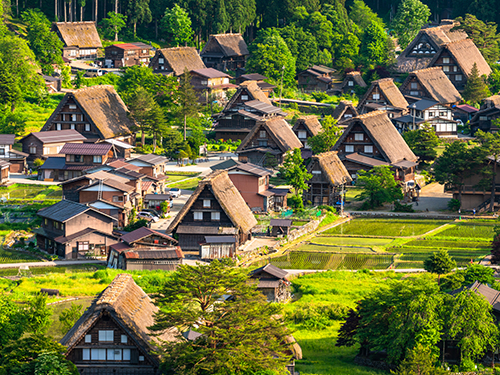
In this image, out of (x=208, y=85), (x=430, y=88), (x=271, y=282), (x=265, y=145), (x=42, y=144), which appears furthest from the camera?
(x=208, y=85)

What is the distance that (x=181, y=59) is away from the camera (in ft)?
282

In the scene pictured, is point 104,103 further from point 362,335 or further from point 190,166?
point 362,335

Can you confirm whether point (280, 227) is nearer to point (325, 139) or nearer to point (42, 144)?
point (325, 139)

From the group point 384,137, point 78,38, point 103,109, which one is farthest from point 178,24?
point 384,137

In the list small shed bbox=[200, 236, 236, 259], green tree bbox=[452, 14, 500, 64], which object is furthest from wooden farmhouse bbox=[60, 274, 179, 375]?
green tree bbox=[452, 14, 500, 64]

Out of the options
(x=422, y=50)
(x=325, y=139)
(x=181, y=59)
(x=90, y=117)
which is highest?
(x=422, y=50)

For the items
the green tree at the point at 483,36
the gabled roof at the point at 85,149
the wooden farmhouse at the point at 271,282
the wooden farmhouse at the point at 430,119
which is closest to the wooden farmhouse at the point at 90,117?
the gabled roof at the point at 85,149

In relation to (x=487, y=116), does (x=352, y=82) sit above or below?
above

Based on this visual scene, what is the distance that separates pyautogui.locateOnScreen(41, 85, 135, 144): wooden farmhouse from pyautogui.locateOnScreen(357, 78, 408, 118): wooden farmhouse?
832 inches

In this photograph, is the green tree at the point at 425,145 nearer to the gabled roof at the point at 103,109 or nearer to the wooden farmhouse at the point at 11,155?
the gabled roof at the point at 103,109

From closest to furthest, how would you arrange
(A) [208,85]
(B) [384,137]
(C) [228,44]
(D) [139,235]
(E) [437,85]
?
1. (D) [139,235]
2. (B) [384,137]
3. (E) [437,85]
4. (A) [208,85]
5. (C) [228,44]

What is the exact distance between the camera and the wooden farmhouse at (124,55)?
89250mm

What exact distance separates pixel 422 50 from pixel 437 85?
451 inches

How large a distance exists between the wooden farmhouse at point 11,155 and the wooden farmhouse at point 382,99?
2965cm
